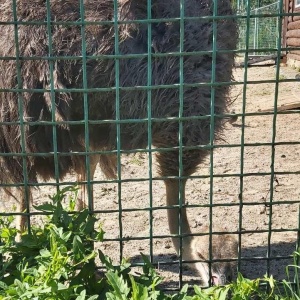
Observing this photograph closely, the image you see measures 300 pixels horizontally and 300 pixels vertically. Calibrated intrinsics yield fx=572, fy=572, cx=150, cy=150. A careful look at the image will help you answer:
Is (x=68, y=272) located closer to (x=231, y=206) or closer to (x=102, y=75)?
(x=102, y=75)

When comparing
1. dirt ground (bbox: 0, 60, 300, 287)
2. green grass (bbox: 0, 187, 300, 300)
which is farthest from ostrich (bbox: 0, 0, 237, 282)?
green grass (bbox: 0, 187, 300, 300)

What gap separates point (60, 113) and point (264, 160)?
9.82 feet

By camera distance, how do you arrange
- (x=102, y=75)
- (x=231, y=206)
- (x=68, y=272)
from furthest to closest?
(x=231, y=206), (x=102, y=75), (x=68, y=272)

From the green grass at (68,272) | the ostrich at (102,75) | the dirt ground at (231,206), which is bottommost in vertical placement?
the dirt ground at (231,206)

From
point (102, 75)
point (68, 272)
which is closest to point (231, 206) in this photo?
point (102, 75)

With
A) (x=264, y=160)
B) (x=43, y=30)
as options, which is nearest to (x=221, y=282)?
(x=43, y=30)

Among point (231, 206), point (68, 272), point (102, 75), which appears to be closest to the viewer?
point (68, 272)

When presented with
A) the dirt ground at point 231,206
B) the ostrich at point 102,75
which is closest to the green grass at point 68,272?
the dirt ground at point 231,206

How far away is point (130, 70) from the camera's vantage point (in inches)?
118

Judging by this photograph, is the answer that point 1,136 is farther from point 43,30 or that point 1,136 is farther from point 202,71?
point 202,71

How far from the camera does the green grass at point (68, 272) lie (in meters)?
1.95

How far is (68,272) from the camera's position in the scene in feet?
6.84

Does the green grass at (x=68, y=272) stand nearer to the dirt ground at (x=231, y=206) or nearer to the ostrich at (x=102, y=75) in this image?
the dirt ground at (x=231, y=206)

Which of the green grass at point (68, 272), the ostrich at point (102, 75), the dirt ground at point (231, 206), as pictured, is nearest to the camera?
the green grass at point (68, 272)
